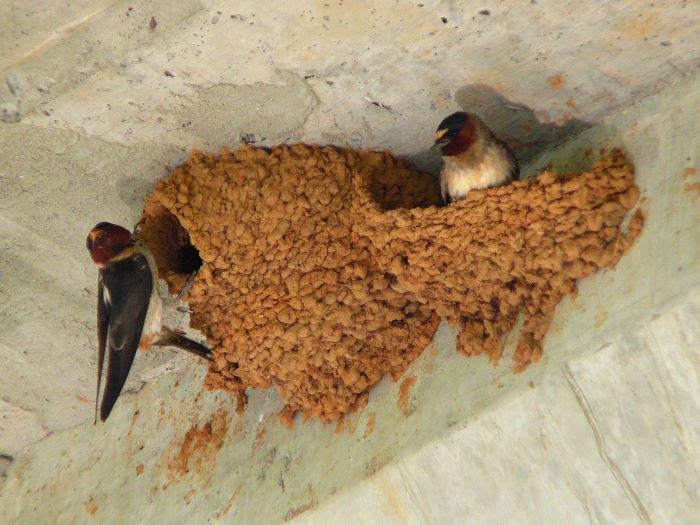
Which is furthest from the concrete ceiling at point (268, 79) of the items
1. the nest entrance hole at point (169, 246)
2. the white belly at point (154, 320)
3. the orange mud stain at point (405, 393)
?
the orange mud stain at point (405, 393)

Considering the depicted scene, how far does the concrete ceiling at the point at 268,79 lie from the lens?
11.0ft

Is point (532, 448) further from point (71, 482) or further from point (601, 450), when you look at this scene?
point (71, 482)

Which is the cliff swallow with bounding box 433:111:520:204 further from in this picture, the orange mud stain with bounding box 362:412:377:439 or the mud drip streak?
the mud drip streak

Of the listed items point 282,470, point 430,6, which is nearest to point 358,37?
point 430,6

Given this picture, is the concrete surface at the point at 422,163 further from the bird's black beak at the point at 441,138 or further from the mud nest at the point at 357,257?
the bird's black beak at the point at 441,138

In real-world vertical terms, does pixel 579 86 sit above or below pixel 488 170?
above

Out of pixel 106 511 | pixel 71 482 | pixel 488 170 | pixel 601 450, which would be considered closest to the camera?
pixel 601 450

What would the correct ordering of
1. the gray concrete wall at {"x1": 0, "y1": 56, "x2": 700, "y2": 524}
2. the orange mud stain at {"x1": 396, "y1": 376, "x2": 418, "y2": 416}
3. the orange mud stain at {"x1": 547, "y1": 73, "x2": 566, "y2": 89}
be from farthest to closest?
the orange mud stain at {"x1": 396, "y1": 376, "x2": 418, "y2": 416} < the orange mud stain at {"x1": 547, "y1": 73, "x2": 566, "y2": 89} < the gray concrete wall at {"x1": 0, "y1": 56, "x2": 700, "y2": 524}

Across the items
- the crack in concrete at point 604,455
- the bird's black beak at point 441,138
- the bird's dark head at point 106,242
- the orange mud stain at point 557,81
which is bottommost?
the bird's dark head at point 106,242

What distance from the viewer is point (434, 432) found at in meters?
3.44

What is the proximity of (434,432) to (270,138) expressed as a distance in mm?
1547

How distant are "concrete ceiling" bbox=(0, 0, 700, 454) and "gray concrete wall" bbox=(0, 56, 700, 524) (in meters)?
0.28

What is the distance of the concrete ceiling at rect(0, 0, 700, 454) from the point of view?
336 cm

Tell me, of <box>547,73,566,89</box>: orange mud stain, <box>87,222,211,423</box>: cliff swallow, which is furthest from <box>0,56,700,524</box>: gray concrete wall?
<box>87,222,211,423</box>: cliff swallow
